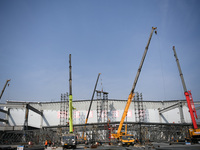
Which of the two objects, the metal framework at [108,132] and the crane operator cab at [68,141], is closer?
the crane operator cab at [68,141]

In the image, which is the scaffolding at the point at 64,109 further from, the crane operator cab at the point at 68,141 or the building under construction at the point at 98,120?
the crane operator cab at the point at 68,141

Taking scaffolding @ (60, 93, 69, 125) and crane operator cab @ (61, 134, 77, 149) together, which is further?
scaffolding @ (60, 93, 69, 125)

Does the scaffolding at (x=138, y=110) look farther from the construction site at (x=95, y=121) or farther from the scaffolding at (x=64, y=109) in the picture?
the scaffolding at (x=64, y=109)

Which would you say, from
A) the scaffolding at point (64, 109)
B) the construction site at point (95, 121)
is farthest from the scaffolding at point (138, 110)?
the scaffolding at point (64, 109)

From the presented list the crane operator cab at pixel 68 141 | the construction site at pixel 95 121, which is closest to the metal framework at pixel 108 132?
the construction site at pixel 95 121

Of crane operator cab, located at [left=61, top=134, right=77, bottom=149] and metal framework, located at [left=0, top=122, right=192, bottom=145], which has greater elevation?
crane operator cab, located at [left=61, top=134, right=77, bottom=149]

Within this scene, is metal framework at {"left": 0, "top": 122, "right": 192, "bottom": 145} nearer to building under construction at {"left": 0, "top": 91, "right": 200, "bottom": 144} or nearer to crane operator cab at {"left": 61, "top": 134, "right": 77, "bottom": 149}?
building under construction at {"left": 0, "top": 91, "right": 200, "bottom": 144}

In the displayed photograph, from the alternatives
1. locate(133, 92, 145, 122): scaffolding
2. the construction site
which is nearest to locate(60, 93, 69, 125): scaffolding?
A: the construction site

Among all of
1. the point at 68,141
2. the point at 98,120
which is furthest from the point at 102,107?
the point at 68,141

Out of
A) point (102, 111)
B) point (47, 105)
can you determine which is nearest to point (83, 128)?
point (102, 111)

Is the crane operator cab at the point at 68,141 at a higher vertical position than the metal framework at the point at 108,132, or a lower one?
higher

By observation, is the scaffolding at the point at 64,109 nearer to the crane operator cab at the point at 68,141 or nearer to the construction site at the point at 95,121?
the construction site at the point at 95,121

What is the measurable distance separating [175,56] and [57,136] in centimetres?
4213

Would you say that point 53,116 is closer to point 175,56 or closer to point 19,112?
point 19,112
